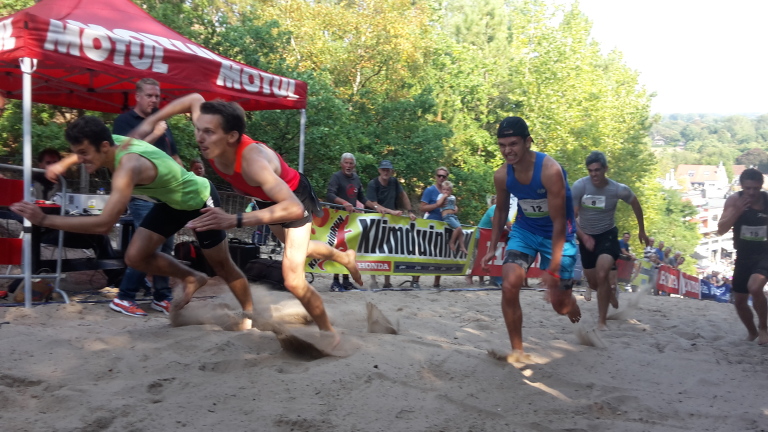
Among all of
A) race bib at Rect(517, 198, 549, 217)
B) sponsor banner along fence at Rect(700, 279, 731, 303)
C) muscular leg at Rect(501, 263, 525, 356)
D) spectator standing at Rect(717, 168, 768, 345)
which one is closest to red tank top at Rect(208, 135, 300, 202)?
muscular leg at Rect(501, 263, 525, 356)

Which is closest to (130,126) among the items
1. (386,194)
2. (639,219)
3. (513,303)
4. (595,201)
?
(513,303)

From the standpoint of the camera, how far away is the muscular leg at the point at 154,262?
4.65m

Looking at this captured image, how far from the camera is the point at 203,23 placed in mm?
17266

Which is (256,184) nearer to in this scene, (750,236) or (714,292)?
(750,236)

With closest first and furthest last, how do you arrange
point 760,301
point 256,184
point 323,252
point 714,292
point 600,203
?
point 256,184 → point 323,252 → point 760,301 → point 600,203 → point 714,292

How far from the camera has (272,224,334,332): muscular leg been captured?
14.4ft

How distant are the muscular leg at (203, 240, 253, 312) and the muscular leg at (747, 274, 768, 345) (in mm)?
5057

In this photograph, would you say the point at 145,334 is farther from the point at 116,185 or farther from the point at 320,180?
the point at 320,180

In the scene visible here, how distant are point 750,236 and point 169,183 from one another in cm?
584

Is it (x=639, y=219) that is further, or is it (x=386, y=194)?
(x=386, y=194)

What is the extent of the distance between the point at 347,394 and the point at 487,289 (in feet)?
23.5

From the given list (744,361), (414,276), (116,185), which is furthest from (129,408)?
(414,276)

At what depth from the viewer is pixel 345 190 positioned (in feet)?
30.0

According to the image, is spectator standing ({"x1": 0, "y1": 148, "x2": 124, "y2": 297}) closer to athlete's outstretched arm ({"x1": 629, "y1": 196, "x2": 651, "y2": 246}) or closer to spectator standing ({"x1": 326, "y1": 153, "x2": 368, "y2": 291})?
spectator standing ({"x1": 326, "y1": 153, "x2": 368, "y2": 291})
